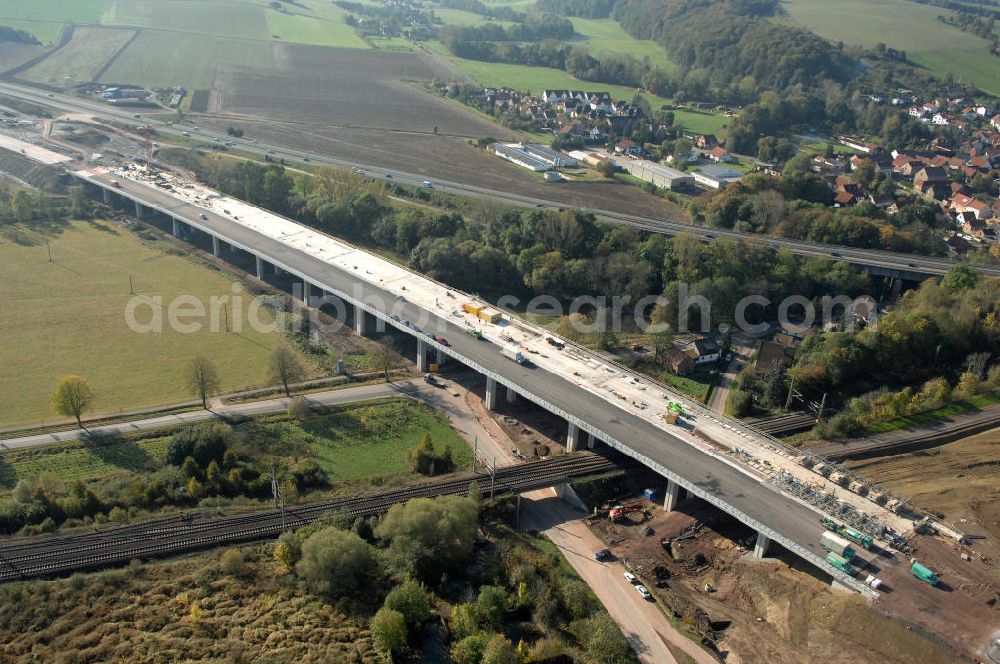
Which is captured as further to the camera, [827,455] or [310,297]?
[310,297]

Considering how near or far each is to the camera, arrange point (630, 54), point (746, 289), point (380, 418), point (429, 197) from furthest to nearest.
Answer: point (630, 54), point (429, 197), point (746, 289), point (380, 418)

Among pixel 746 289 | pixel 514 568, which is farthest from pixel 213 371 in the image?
pixel 746 289

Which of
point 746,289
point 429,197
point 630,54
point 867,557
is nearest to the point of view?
point 867,557

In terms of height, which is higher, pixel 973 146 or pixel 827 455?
pixel 973 146

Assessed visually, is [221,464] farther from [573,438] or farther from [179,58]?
[179,58]

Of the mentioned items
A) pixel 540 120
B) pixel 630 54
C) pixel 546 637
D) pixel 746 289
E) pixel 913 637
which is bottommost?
pixel 546 637

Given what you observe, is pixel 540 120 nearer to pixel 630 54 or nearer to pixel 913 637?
pixel 630 54

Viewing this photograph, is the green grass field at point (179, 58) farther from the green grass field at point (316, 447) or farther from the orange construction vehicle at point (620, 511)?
the orange construction vehicle at point (620, 511)

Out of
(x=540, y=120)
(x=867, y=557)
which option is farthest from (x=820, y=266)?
(x=540, y=120)
